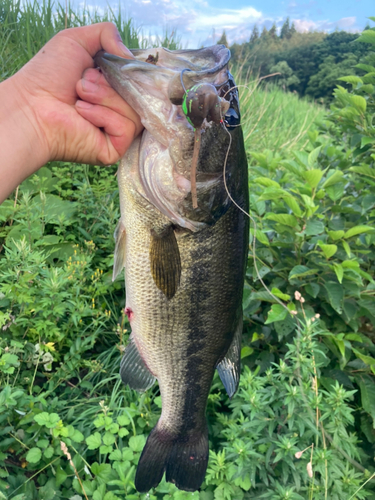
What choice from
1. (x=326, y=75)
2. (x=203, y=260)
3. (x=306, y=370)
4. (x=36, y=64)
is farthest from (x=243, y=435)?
(x=326, y=75)

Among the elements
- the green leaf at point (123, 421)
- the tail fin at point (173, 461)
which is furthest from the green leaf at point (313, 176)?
the green leaf at point (123, 421)

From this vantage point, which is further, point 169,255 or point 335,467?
point 335,467

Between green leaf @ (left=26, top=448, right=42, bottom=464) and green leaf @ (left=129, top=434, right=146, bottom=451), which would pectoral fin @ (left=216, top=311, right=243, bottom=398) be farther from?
green leaf @ (left=26, top=448, right=42, bottom=464)

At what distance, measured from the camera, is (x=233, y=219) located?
1230 mm

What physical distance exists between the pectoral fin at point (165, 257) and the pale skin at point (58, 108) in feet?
1.10

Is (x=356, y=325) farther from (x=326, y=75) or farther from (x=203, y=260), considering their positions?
(x=326, y=75)

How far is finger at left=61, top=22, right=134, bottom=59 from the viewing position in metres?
1.13

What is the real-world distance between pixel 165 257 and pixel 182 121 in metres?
0.43

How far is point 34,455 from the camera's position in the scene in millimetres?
1681

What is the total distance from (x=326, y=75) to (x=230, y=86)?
28565 mm

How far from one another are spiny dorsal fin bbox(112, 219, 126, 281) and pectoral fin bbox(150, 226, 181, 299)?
16 cm

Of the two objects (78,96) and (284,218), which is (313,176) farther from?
→ (78,96)


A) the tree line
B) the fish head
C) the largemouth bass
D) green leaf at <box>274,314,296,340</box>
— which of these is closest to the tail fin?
the largemouth bass

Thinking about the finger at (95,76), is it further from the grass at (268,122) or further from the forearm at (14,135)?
the grass at (268,122)
